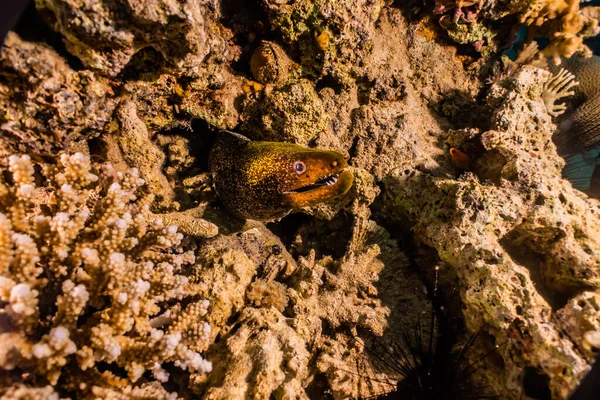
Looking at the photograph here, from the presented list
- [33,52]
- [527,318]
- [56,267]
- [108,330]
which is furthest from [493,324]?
[33,52]

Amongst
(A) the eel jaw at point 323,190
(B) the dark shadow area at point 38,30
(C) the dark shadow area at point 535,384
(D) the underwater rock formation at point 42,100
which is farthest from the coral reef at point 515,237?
(B) the dark shadow area at point 38,30

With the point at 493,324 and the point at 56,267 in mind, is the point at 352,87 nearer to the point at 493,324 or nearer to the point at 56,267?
the point at 493,324

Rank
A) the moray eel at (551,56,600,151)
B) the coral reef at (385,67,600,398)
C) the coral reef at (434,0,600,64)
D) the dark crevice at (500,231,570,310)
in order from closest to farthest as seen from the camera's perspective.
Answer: the coral reef at (385,67,600,398), the dark crevice at (500,231,570,310), the coral reef at (434,0,600,64), the moray eel at (551,56,600,151)

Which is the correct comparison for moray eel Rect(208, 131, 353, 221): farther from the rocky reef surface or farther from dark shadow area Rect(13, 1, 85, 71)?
dark shadow area Rect(13, 1, 85, 71)

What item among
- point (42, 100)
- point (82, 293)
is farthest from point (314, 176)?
point (42, 100)

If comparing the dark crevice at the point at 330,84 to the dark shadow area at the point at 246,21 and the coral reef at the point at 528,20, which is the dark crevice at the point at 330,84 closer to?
the dark shadow area at the point at 246,21

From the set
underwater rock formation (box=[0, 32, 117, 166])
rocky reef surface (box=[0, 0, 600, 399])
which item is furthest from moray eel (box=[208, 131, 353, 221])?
underwater rock formation (box=[0, 32, 117, 166])

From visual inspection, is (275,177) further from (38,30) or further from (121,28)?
(38,30)
